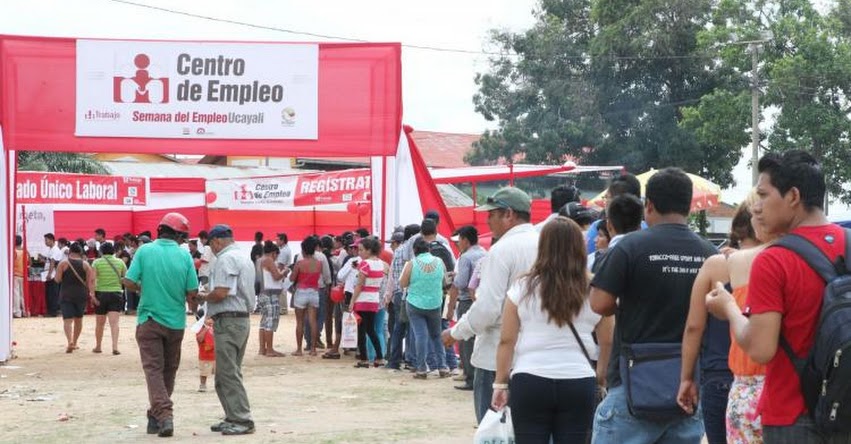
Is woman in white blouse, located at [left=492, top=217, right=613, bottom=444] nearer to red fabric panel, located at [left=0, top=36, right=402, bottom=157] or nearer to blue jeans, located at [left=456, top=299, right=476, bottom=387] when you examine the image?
blue jeans, located at [left=456, top=299, right=476, bottom=387]

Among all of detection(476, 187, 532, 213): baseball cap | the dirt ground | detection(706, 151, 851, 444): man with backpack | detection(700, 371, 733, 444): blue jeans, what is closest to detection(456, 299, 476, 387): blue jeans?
the dirt ground

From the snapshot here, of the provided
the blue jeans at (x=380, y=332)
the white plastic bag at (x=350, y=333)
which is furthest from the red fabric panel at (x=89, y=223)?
the white plastic bag at (x=350, y=333)

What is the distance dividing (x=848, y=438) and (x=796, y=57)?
3696cm

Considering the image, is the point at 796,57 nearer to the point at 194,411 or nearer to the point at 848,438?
the point at 194,411

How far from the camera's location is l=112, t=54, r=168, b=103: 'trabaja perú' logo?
17281 millimetres

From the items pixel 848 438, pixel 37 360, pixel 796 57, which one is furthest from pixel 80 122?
pixel 796 57

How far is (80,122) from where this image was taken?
1738 cm

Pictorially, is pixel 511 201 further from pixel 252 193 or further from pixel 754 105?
pixel 754 105

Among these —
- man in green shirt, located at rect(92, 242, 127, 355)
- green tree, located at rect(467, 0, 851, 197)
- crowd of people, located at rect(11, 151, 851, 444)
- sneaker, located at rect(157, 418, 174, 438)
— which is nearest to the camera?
crowd of people, located at rect(11, 151, 851, 444)

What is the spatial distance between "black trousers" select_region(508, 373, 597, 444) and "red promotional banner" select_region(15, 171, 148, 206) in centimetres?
2351

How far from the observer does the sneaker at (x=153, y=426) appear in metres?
11.4

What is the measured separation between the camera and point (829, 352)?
13.4 ft

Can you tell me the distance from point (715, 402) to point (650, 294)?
2.60 feet

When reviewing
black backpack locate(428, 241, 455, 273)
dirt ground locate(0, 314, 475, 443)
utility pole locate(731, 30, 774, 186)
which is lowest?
dirt ground locate(0, 314, 475, 443)
